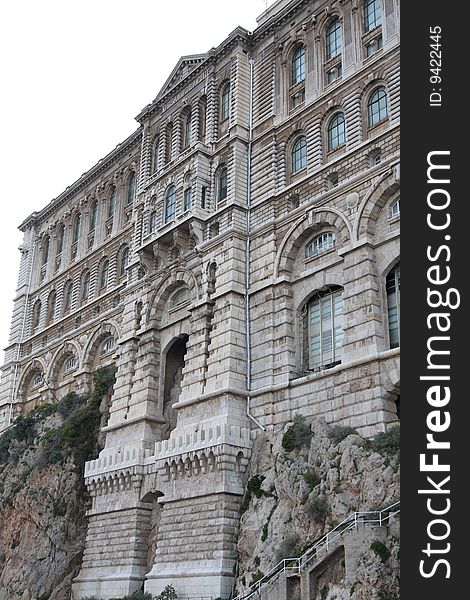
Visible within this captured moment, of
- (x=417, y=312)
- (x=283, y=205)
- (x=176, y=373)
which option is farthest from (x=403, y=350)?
(x=176, y=373)

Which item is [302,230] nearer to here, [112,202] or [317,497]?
[317,497]

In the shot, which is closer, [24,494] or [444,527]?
[444,527]

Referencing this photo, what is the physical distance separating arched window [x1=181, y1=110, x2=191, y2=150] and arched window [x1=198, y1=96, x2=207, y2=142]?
1.06 metres

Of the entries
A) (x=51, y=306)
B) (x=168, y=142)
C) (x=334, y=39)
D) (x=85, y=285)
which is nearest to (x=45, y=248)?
(x=51, y=306)

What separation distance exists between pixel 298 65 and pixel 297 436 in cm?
2043

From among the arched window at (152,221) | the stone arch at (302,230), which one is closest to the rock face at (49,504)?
the arched window at (152,221)

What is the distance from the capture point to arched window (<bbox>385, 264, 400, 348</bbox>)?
31.8 m

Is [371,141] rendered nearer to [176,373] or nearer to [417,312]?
[176,373]

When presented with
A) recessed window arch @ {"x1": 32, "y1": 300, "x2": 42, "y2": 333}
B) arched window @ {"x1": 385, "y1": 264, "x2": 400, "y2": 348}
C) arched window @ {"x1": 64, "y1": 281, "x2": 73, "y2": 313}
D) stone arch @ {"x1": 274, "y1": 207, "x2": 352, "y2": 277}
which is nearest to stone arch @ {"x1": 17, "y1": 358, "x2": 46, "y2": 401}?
recessed window arch @ {"x1": 32, "y1": 300, "x2": 42, "y2": 333}

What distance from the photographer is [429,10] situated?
798 inches

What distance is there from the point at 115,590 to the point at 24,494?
1075 centimetres

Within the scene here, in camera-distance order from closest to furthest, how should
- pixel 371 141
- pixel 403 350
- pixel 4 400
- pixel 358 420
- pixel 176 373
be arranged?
pixel 403 350 < pixel 358 420 < pixel 371 141 < pixel 176 373 < pixel 4 400

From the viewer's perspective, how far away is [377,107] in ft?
119

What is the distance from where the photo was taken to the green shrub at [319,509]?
28578mm
